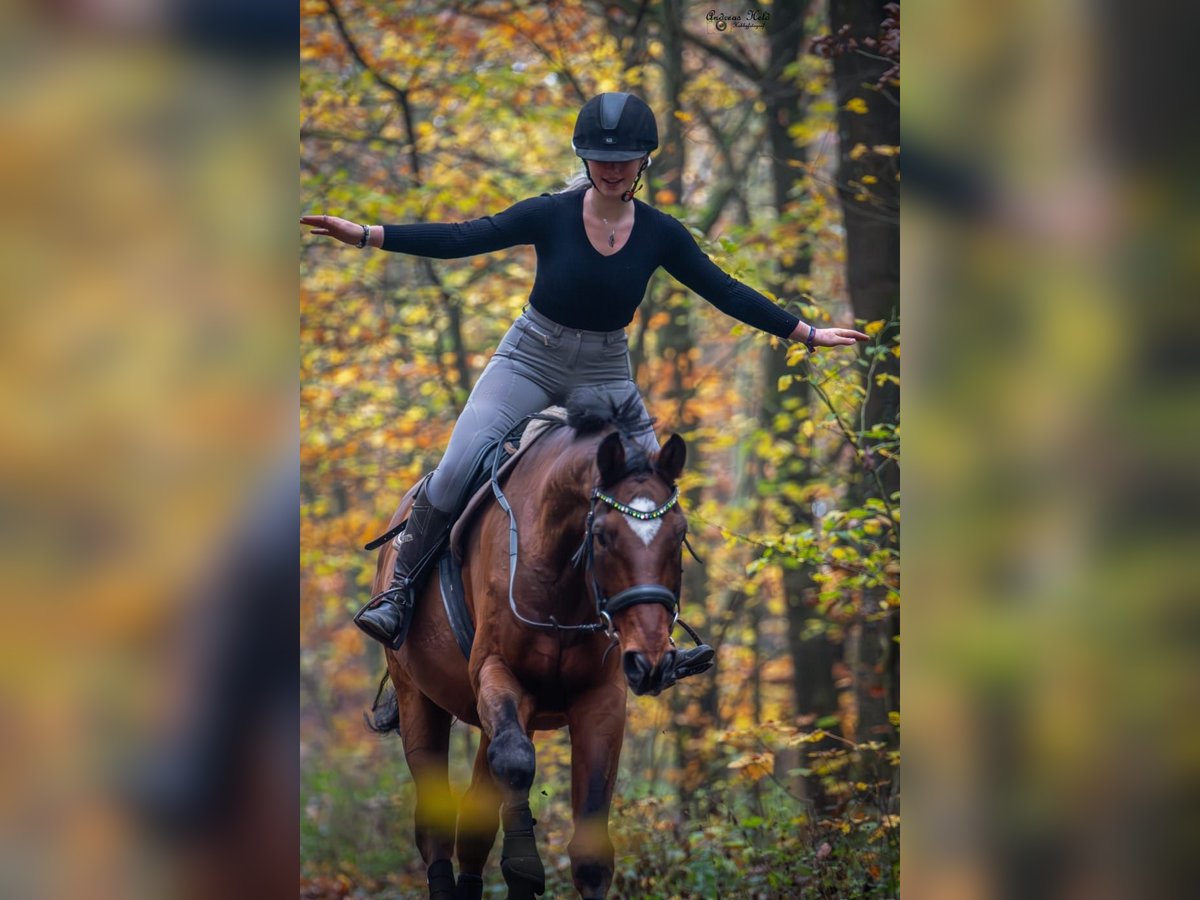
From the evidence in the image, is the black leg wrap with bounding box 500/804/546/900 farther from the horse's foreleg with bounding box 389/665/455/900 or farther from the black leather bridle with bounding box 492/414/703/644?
the horse's foreleg with bounding box 389/665/455/900

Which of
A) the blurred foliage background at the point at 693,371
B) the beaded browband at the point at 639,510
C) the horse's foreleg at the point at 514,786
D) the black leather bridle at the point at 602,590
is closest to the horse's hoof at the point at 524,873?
the horse's foreleg at the point at 514,786

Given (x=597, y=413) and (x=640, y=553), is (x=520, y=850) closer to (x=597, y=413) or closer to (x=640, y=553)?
(x=640, y=553)

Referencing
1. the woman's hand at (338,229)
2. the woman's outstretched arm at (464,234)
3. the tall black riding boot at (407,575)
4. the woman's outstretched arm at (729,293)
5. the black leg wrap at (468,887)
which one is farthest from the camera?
the black leg wrap at (468,887)

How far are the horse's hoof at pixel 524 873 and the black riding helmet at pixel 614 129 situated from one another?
2.54 meters

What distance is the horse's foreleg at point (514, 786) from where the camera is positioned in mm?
5016

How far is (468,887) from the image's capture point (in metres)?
6.17

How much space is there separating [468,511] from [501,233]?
1119mm

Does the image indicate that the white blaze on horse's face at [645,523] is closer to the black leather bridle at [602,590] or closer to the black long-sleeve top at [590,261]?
the black leather bridle at [602,590]
